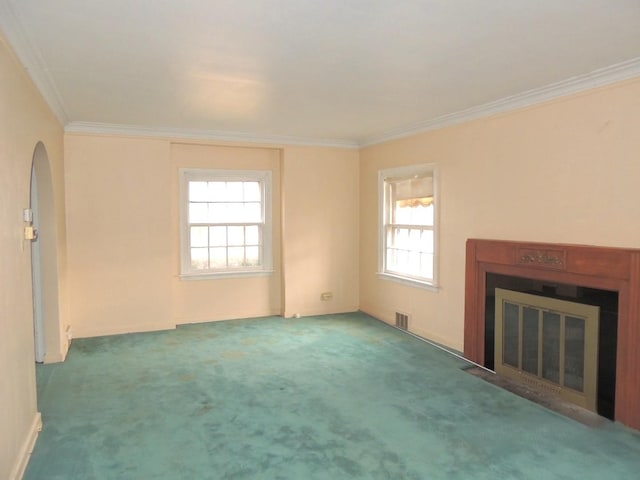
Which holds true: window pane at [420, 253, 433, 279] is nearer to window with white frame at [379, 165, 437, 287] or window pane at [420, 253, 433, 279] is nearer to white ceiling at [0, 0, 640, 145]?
window with white frame at [379, 165, 437, 287]

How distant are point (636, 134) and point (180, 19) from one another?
→ 121 inches

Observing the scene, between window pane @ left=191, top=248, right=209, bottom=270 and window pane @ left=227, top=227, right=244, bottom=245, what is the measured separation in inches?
15.0

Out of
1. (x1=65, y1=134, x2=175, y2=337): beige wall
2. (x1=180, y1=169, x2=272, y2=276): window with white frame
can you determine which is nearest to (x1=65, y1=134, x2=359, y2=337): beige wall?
(x1=65, y1=134, x2=175, y2=337): beige wall

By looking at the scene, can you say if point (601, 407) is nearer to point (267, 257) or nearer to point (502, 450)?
point (502, 450)

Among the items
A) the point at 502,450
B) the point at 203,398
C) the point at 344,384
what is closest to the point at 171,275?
the point at 203,398

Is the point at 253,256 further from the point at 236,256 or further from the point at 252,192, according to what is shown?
the point at 252,192

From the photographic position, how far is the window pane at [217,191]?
20.9 feet

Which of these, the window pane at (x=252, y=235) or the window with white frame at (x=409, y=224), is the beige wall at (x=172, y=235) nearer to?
the window pane at (x=252, y=235)

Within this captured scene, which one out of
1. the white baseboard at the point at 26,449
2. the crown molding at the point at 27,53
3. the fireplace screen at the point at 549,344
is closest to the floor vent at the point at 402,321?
the fireplace screen at the point at 549,344

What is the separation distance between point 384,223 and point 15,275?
14.7 ft

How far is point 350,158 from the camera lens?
6.86 meters

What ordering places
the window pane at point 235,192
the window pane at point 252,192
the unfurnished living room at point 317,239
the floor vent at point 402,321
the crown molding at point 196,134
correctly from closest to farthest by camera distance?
the unfurnished living room at point 317,239
the crown molding at point 196,134
the floor vent at point 402,321
the window pane at point 235,192
the window pane at point 252,192

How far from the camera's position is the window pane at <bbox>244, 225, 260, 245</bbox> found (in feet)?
21.6

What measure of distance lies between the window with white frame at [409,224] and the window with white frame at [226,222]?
1.64 meters
